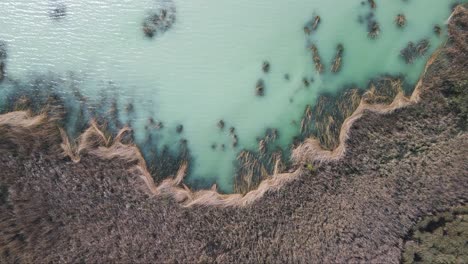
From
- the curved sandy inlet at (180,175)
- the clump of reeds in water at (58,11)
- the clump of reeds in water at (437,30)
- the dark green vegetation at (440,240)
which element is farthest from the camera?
the clump of reeds in water at (58,11)

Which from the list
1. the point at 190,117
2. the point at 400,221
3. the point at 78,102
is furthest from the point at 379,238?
the point at 78,102

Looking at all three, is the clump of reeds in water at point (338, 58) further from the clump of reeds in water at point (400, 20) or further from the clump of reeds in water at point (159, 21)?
the clump of reeds in water at point (159, 21)

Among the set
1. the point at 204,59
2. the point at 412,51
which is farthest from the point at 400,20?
the point at 204,59

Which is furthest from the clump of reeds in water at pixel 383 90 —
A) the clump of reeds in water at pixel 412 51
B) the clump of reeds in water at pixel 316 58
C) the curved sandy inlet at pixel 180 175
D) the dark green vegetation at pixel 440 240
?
the dark green vegetation at pixel 440 240

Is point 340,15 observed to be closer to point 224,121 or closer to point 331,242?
point 224,121

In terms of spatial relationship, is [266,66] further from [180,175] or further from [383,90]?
[180,175]
